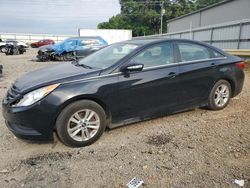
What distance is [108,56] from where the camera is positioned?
4508 mm

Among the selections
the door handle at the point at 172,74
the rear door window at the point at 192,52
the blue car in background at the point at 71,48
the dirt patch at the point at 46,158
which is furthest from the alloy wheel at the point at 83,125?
the blue car in background at the point at 71,48

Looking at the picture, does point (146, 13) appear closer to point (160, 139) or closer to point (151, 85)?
point (151, 85)

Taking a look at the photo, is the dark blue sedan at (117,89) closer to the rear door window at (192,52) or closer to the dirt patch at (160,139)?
the rear door window at (192,52)

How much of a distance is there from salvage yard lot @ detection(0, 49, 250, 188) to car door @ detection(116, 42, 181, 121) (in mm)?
380

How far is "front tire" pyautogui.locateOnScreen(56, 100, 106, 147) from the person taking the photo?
3506 mm

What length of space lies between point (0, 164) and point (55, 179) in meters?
0.90

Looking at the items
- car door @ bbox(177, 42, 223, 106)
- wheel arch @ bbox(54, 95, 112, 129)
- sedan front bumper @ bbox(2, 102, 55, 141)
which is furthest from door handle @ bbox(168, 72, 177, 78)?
sedan front bumper @ bbox(2, 102, 55, 141)

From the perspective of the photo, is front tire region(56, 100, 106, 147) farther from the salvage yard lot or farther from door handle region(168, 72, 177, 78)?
door handle region(168, 72, 177, 78)

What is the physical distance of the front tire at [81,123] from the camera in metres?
3.51

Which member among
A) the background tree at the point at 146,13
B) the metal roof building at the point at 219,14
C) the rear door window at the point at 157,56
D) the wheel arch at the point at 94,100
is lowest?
the wheel arch at the point at 94,100

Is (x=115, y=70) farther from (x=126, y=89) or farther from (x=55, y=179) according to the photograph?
(x=55, y=179)

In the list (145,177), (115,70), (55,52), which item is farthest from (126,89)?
(55,52)

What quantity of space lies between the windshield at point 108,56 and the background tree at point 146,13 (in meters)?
60.7

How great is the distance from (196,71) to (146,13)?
6377 cm
